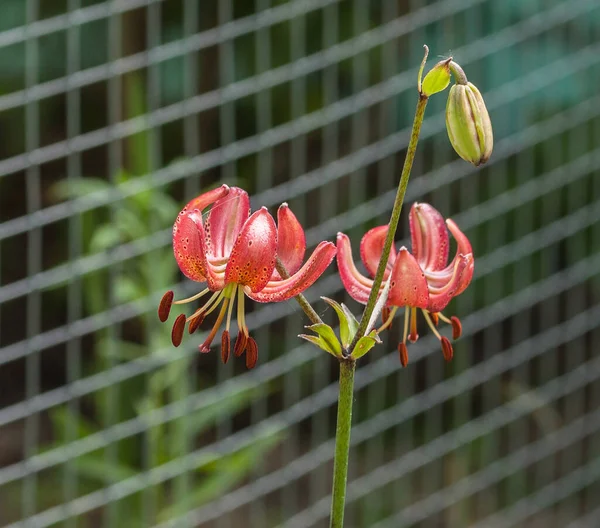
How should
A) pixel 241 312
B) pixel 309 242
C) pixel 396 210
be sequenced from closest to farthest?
pixel 396 210 < pixel 241 312 < pixel 309 242

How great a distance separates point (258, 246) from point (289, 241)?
0.13 feet

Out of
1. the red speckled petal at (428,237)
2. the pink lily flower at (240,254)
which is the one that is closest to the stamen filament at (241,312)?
the pink lily flower at (240,254)

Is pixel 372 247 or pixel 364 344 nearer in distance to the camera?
pixel 364 344

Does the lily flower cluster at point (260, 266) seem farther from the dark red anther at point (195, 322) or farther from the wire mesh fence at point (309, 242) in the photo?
the wire mesh fence at point (309, 242)

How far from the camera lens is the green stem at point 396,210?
52 cm

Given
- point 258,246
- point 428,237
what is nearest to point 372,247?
point 428,237

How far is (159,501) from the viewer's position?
1.96m

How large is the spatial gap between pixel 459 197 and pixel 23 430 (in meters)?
0.97

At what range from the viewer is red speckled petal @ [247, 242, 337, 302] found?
22.6 inches

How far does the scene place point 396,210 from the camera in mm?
532

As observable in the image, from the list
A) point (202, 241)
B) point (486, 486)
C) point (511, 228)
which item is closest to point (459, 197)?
point (511, 228)

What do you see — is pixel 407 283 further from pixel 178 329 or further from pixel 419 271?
pixel 178 329

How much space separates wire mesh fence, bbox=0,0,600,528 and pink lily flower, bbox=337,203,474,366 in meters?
1.13

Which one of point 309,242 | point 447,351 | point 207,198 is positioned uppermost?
point 207,198
